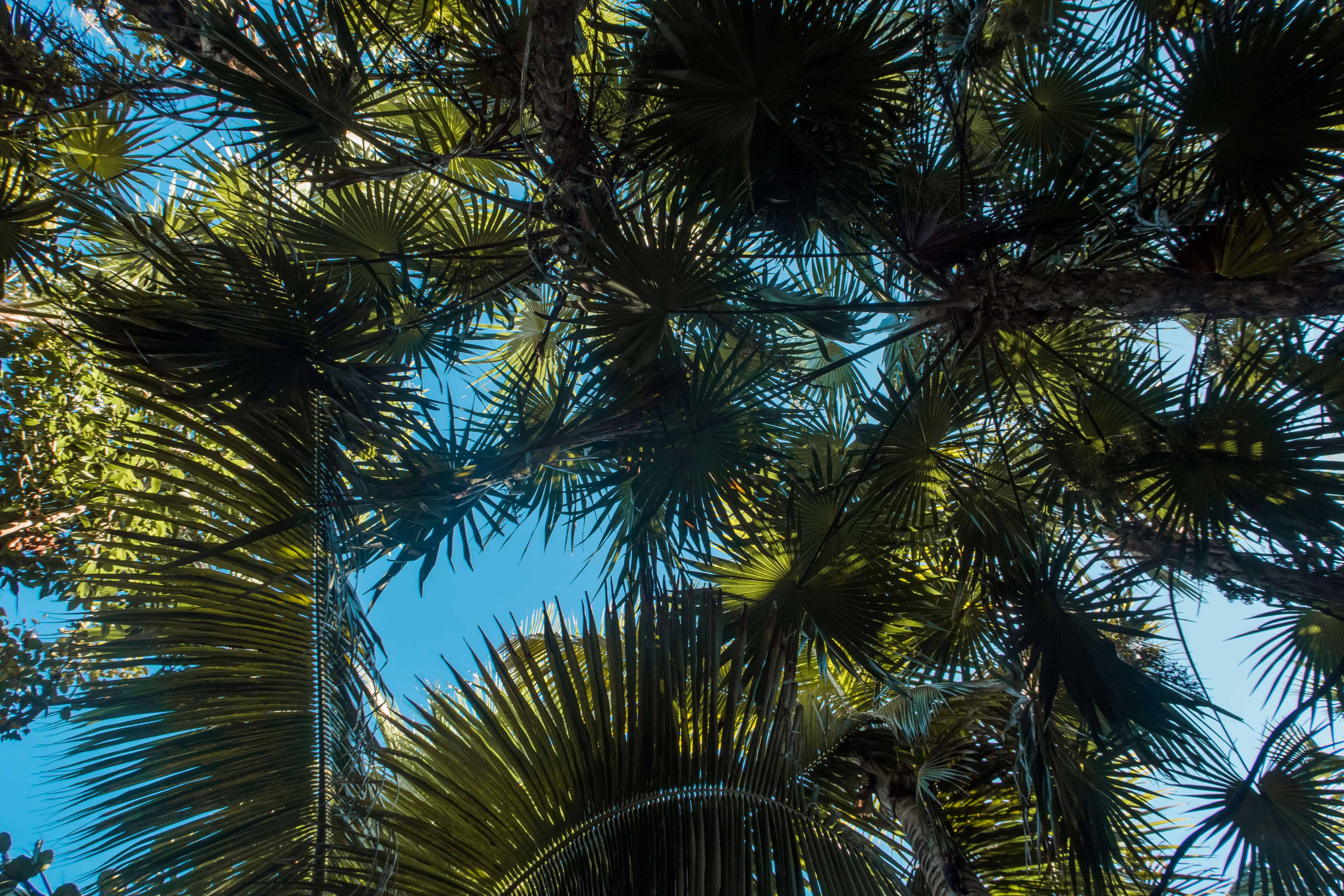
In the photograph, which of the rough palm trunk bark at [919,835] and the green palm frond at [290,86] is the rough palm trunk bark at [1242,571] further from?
the green palm frond at [290,86]

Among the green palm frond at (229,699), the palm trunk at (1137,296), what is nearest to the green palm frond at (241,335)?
the green palm frond at (229,699)

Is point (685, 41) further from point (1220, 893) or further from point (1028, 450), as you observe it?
point (1220, 893)

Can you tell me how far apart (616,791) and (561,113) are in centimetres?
245

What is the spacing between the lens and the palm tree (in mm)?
1685

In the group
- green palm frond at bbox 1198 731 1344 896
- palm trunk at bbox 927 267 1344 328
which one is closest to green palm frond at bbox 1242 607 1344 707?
green palm frond at bbox 1198 731 1344 896

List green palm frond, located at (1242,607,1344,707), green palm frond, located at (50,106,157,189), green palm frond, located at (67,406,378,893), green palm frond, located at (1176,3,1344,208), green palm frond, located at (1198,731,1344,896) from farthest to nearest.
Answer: green palm frond, located at (50,106,157,189) → green palm frond, located at (1242,607,1344,707) → green palm frond, located at (1198,731,1344,896) → green palm frond, located at (1176,3,1344,208) → green palm frond, located at (67,406,378,893)

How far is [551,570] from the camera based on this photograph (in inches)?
173

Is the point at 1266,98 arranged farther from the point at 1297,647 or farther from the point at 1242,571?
the point at 1297,647

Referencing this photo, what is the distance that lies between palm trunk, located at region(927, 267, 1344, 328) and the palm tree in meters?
0.02

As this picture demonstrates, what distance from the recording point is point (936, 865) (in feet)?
7.89

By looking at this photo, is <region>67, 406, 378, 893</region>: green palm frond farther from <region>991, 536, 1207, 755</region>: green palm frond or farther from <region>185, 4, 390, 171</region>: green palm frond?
<region>991, 536, 1207, 755</region>: green palm frond

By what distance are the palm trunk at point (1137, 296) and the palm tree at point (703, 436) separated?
0.6 inches

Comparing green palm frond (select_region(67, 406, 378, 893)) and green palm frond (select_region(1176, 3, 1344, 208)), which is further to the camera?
green palm frond (select_region(1176, 3, 1344, 208))

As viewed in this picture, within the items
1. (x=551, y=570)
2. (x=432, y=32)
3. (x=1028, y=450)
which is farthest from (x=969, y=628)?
(x=432, y=32)
